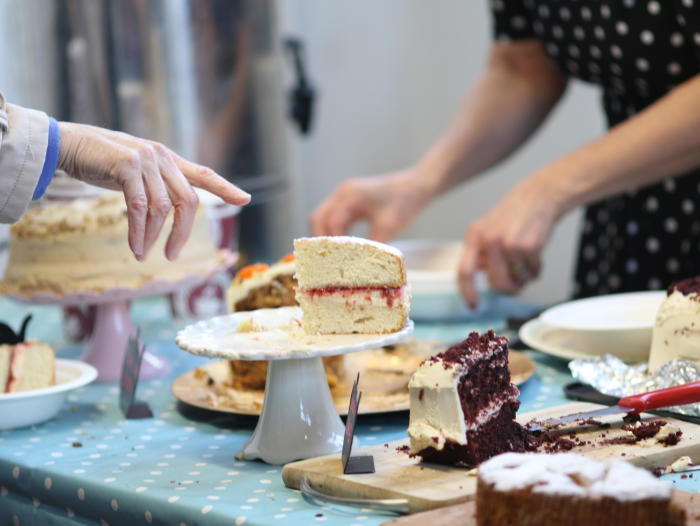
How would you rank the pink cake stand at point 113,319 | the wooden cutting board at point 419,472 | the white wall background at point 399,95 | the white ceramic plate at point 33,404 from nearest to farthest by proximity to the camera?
the wooden cutting board at point 419,472
the white ceramic plate at point 33,404
the pink cake stand at point 113,319
the white wall background at point 399,95

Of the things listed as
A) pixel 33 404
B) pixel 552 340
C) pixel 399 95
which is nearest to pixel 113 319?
pixel 33 404

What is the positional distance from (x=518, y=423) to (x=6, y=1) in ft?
6.92

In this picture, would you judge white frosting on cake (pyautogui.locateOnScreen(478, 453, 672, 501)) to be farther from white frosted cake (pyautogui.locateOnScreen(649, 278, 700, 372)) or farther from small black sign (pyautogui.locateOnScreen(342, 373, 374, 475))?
white frosted cake (pyautogui.locateOnScreen(649, 278, 700, 372))

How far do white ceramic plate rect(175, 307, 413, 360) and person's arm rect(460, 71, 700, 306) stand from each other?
88cm

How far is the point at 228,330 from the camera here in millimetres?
1413

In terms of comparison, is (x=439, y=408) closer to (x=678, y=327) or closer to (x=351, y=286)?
(x=351, y=286)

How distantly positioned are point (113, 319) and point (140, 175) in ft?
2.35

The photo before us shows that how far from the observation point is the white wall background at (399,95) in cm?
451

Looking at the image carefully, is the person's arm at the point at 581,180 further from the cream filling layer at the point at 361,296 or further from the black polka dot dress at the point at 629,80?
the cream filling layer at the point at 361,296

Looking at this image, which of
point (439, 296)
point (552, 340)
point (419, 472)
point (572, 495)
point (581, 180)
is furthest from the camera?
point (439, 296)

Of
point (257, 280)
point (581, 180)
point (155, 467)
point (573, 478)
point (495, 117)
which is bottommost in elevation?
point (155, 467)

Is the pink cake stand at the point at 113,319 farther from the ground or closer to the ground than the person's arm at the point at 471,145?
closer to the ground

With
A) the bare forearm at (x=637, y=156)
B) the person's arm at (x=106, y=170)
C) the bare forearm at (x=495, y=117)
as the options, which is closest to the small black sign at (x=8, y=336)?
the person's arm at (x=106, y=170)

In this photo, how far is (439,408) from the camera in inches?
47.4
